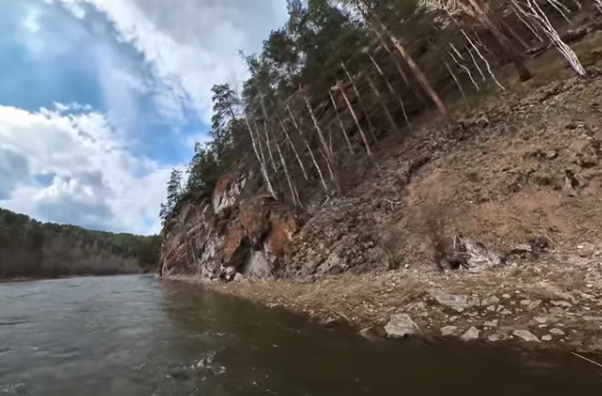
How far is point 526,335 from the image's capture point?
23.8 ft

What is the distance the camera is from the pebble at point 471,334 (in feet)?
25.1

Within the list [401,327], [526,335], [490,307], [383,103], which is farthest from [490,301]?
[383,103]

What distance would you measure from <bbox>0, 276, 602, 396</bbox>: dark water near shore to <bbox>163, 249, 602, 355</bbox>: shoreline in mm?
782

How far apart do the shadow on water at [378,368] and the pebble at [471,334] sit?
1.54 ft

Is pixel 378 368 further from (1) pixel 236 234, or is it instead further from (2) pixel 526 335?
(1) pixel 236 234

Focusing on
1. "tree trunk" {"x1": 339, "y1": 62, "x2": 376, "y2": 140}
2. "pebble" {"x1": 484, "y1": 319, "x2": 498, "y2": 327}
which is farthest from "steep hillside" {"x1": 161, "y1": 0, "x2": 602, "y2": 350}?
"tree trunk" {"x1": 339, "y1": 62, "x2": 376, "y2": 140}

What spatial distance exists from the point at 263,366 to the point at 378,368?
7.61 feet

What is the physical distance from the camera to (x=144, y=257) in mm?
113625

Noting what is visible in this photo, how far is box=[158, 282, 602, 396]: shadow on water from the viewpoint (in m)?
5.38

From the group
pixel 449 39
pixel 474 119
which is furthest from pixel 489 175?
pixel 449 39

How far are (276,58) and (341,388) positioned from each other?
99.8 feet

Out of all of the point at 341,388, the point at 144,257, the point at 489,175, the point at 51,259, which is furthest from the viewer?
the point at 144,257

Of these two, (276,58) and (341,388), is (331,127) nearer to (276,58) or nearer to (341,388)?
(276,58)

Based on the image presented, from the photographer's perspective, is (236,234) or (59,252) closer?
(236,234)
